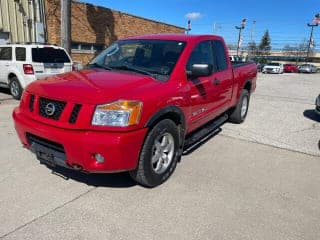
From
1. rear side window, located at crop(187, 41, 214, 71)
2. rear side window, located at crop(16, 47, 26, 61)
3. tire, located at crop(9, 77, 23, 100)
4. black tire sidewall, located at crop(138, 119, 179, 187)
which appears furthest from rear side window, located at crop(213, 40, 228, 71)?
tire, located at crop(9, 77, 23, 100)

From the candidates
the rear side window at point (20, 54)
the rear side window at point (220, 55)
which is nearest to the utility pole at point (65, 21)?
the rear side window at point (20, 54)

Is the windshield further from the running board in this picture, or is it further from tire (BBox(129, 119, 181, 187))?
the running board

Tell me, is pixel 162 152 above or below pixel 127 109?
below

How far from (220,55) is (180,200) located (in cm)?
310

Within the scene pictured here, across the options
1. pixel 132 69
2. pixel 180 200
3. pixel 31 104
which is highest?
pixel 132 69

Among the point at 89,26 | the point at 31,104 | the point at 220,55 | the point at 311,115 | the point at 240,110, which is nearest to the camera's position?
the point at 31,104

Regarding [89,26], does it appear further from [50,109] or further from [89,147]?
[89,147]

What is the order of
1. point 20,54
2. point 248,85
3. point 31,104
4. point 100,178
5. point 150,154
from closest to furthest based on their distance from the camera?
point 150,154 < point 31,104 < point 100,178 < point 248,85 < point 20,54

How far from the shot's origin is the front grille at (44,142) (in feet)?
10.9

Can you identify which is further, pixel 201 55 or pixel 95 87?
pixel 201 55

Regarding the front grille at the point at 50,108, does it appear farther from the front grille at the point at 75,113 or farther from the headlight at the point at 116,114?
the headlight at the point at 116,114

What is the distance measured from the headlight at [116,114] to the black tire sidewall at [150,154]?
39 cm

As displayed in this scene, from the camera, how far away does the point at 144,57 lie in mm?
4445

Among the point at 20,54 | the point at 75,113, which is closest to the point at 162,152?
the point at 75,113
